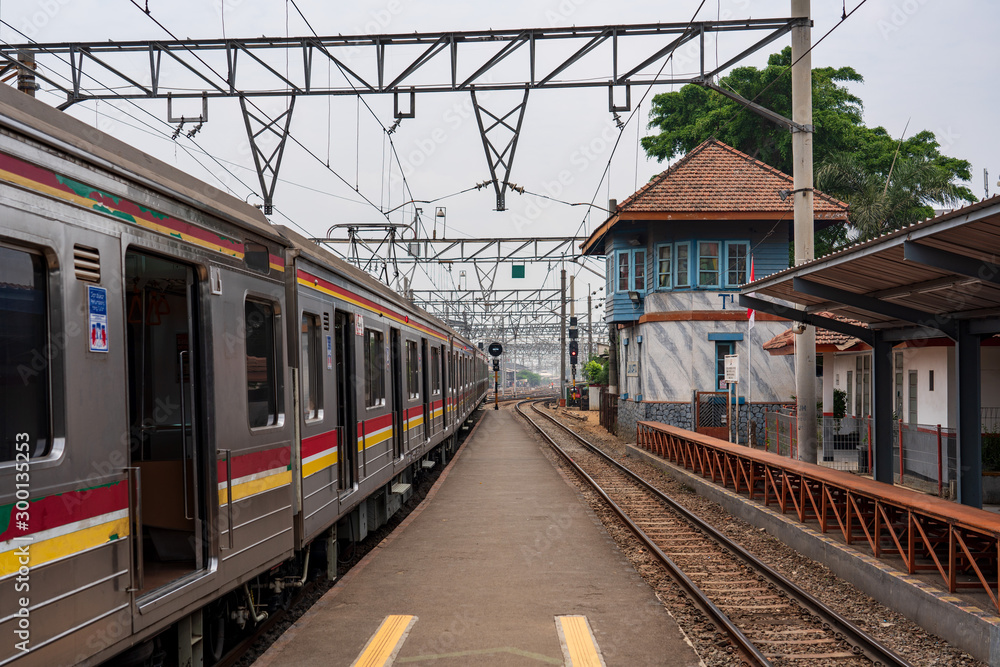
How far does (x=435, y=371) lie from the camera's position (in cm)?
1755

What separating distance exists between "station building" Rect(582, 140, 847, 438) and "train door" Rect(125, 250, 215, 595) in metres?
19.7

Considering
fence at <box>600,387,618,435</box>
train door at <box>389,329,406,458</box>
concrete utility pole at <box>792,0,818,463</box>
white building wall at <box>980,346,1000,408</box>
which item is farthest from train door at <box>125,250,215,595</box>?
fence at <box>600,387,618,435</box>

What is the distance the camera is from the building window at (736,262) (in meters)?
24.5

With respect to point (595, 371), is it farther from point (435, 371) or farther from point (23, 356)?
point (23, 356)

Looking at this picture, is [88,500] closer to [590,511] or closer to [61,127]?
[61,127]

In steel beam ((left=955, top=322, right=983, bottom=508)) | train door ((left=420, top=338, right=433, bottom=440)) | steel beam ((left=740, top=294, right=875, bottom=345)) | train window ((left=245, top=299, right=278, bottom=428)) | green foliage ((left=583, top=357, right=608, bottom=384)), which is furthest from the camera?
green foliage ((left=583, top=357, right=608, bottom=384))

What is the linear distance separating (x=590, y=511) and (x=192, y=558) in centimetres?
847

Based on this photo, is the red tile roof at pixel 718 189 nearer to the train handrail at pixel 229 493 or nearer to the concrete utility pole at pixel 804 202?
the concrete utility pole at pixel 804 202

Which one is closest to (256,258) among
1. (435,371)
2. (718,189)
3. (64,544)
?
(64,544)

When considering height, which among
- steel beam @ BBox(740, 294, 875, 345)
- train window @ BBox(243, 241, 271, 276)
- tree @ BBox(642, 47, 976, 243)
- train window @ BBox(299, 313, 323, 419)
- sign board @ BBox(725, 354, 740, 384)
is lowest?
sign board @ BBox(725, 354, 740, 384)

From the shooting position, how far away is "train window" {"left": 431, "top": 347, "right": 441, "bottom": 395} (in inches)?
668

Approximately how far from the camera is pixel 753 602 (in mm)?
7848

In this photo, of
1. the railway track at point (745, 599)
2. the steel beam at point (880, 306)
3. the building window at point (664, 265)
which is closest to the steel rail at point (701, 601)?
the railway track at point (745, 599)

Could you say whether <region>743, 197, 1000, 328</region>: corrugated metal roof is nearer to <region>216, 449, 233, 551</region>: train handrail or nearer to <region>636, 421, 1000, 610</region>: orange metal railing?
<region>636, 421, 1000, 610</region>: orange metal railing
